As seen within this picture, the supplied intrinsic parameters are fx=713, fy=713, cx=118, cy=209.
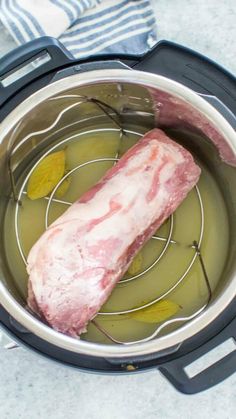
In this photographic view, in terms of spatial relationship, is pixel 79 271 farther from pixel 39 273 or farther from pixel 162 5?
pixel 162 5

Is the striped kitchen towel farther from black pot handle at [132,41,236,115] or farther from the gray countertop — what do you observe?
the gray countertop

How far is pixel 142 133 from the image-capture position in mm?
901

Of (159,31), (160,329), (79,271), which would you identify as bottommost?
(160,329)

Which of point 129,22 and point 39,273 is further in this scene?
point 129,22

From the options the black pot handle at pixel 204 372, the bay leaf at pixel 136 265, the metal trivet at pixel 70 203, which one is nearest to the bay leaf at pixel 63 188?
the metal trivet at pixel 70 203

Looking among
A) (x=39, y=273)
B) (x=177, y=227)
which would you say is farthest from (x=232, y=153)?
(x=39, y=273)

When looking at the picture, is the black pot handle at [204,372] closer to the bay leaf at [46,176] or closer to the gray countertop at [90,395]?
the gray countertop at [90,395]

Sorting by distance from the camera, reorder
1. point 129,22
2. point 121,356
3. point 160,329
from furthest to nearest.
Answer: point 129,22, point 160,329, point 121,356

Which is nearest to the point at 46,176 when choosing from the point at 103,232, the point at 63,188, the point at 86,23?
the point at 63,188

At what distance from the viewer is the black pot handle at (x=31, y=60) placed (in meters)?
0.78

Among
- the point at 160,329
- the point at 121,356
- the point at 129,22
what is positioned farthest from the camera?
the point at 129,22

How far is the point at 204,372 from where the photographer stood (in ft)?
2.62

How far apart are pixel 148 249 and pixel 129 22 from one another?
0.31 metres

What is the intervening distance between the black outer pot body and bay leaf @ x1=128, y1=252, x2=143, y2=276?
0.12 metres
